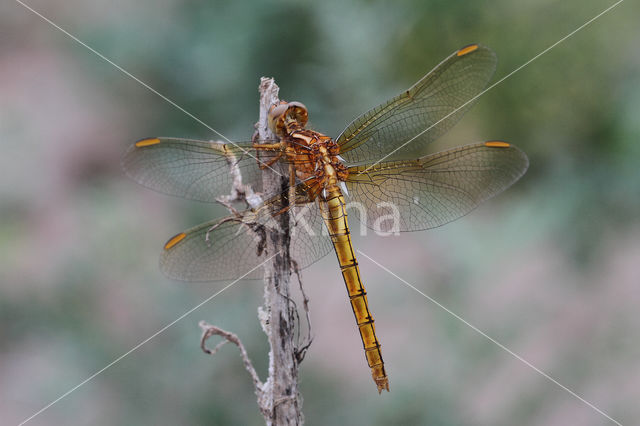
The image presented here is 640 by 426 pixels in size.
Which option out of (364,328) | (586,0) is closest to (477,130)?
(586,0)

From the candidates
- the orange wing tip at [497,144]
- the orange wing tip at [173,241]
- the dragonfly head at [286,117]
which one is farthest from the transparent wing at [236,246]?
the orange wing tip at [497,144]

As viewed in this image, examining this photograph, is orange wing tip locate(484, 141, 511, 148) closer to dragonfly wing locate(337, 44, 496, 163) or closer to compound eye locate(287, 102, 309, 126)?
dragonfly wing locate(337, 44, 496, 163)

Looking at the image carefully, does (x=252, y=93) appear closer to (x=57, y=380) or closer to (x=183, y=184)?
(x=183, y=184)

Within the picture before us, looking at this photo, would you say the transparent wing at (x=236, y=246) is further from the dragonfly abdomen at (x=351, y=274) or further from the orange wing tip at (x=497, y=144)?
the orange wing tip at (x=497, y=144)

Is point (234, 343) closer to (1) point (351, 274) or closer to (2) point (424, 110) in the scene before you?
(1) point (351, 274)

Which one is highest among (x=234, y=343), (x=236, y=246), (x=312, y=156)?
(x=312, y=156)

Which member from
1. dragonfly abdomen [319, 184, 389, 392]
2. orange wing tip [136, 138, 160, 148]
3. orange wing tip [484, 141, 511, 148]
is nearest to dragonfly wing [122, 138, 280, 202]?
orange wing tip [136, 138, 160, 148]

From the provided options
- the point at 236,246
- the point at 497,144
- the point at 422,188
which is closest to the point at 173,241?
the point at 236,246
